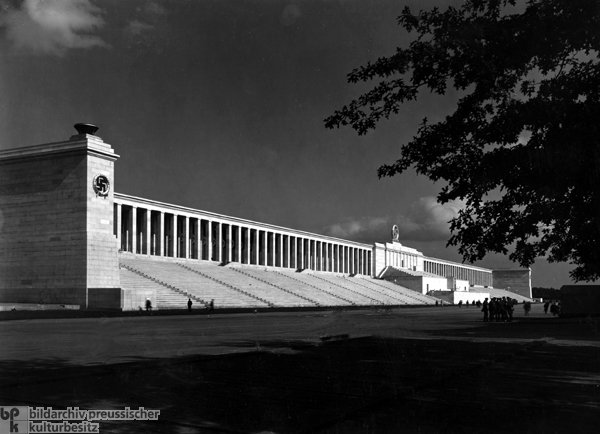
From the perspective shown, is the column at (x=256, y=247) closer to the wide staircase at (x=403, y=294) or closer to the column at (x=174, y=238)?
the column at (x=174, y=238)

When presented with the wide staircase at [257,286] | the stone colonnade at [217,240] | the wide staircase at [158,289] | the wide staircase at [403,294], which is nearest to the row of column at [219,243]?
the stone colonnade at [217,240]

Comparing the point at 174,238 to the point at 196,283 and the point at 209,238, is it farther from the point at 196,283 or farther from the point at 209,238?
the point at 196,283

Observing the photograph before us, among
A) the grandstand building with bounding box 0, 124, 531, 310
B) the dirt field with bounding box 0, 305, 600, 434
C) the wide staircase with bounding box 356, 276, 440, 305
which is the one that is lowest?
the wide staircase with bounding box 356, 276, 440, 305

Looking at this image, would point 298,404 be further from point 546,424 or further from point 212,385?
point 546,424

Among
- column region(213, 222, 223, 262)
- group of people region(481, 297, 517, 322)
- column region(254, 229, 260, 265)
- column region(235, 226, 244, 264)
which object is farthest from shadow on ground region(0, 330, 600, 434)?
column region(254, 229, 260, 265)

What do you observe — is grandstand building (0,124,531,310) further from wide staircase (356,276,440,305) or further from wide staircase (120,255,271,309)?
wide staircase (356,276,440,305)

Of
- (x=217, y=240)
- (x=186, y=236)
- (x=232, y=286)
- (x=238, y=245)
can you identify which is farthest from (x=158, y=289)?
(x=238, y=245)

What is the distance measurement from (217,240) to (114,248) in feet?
114

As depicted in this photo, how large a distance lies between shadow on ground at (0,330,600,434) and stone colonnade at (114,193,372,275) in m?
47.1

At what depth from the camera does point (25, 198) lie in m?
44.8

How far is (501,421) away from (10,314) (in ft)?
110

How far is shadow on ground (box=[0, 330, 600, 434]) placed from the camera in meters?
7.14

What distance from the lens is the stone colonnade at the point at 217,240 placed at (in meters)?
64.1

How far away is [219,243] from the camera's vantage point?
77.7 metres
